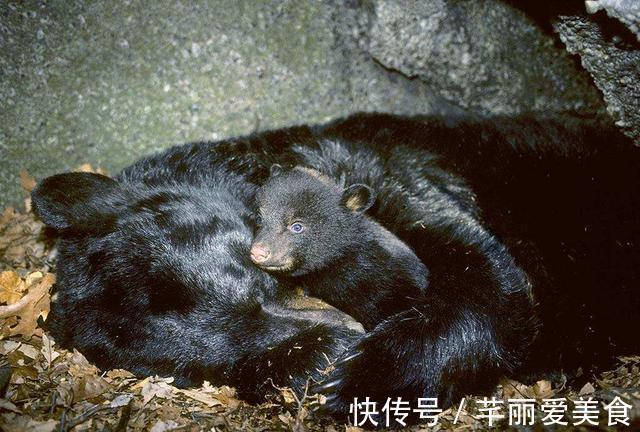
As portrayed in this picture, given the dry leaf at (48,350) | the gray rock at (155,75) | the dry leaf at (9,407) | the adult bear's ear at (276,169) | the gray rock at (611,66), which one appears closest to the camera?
the dry leaf at (9,407)

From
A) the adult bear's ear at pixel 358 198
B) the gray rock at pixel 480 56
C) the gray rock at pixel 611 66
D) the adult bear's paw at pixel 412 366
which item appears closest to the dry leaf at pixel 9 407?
the adult bear's paw at pixel 412 366

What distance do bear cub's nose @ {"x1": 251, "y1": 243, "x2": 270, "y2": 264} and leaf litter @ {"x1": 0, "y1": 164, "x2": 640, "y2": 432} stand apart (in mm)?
748

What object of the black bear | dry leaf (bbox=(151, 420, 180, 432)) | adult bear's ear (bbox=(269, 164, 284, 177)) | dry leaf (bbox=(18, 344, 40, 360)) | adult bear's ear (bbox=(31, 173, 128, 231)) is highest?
adult bear's ear (bbox=(269, 164, 284, 177))

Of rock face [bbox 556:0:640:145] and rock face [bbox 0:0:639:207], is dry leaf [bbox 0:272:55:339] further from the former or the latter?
rock face [bbox 556:0:640:145]

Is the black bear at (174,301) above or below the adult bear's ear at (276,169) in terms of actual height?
below

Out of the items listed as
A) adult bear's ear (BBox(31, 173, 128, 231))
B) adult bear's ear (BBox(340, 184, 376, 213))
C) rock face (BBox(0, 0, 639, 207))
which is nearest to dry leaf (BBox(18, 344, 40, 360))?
adult bear's ear (BBox(31, 173, 128, 231))

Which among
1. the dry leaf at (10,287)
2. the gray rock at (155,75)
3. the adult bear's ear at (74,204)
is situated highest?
the gray rock at (155,75)

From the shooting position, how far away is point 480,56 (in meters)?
5.18

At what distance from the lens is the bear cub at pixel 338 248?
12.6ft

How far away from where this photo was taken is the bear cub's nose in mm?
3578

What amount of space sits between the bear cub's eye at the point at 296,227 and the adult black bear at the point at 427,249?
30 centimetres

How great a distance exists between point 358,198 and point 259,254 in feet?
2.71

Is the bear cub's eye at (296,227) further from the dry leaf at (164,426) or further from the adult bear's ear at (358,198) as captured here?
the dry leaf at (164,426)

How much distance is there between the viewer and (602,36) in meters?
4.00
